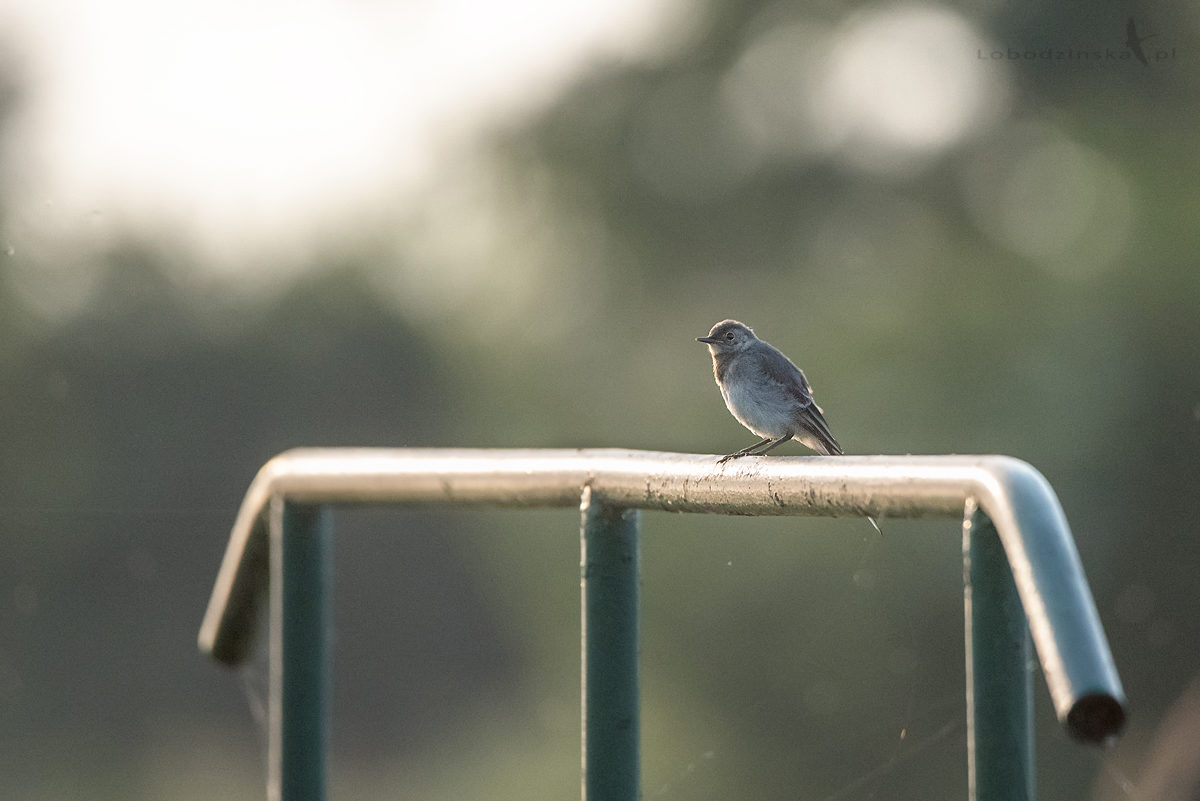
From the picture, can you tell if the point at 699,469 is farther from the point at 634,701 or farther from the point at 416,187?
the point at 416,187

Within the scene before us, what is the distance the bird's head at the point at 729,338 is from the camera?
6.09 meters

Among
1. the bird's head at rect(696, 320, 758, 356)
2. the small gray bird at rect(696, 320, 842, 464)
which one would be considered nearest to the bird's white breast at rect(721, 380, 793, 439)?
the small gray bird at rect(696, 320, 842, 464)

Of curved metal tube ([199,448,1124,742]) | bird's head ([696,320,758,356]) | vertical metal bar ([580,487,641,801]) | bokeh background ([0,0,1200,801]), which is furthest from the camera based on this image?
bokeh background ([0,0,1200,801])

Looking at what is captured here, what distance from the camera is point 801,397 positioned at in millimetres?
5398

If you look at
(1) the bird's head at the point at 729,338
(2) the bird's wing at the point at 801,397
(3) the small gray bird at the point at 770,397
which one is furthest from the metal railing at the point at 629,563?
(1) the bird's head at the point at 729,338

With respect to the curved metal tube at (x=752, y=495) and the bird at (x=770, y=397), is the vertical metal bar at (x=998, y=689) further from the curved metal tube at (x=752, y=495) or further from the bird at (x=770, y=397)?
the bird at (x=770, y=397)

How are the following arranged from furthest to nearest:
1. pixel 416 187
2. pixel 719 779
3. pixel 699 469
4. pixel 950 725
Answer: pixel 416 187, pixel 719 779, pixel 950 725, pixel 699 469

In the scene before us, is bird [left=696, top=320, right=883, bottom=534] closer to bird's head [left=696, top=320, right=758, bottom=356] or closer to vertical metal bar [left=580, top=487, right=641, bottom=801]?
bird's head [left=696, top=320, right=758, bottom=356]

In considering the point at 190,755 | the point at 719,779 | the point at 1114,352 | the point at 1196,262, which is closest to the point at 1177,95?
the point at 1196,262

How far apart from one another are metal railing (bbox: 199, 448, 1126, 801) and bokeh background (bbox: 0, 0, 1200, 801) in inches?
693

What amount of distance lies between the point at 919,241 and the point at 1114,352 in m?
5.22

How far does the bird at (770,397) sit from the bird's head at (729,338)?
11mm

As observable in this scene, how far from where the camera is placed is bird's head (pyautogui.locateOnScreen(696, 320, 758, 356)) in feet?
20.0

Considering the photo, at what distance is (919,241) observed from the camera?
2903cm
